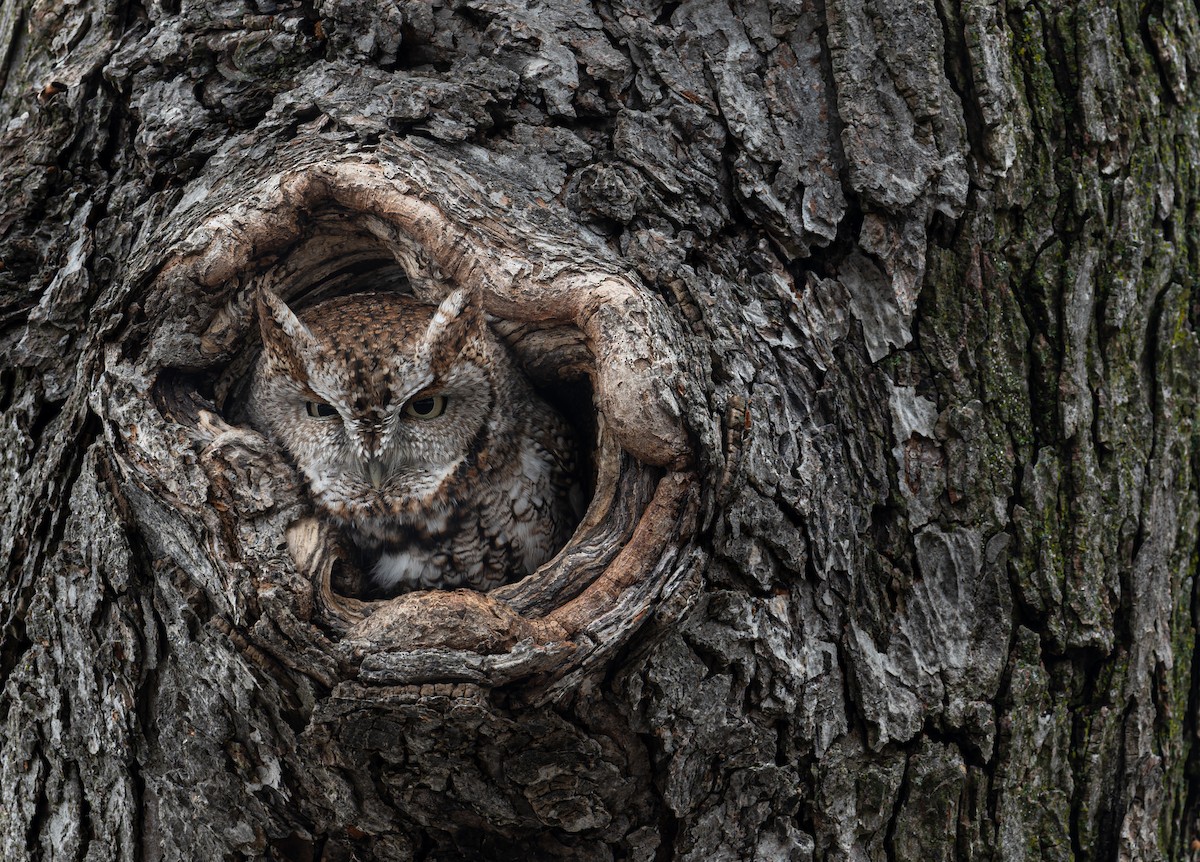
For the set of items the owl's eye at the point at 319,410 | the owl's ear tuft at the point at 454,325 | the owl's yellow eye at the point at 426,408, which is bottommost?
the owl's eye at the point at 319,410

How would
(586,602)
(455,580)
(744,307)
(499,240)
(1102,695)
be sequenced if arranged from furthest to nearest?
(455,580), (1102,695), (744,307), (499,240), (586,602)

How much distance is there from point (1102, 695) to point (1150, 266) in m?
0.95

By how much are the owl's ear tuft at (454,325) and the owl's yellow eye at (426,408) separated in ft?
0.59

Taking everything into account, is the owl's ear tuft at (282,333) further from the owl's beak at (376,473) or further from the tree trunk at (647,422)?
the owl's beak at (376,473)

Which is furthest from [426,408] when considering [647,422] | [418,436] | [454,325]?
[647,422]

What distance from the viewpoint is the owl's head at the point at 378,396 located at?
181 centimetres

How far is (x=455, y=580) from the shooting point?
2.07 metres

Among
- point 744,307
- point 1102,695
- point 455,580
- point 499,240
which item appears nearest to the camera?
point 499,240

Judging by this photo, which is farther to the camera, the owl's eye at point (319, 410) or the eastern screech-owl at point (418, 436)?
the owl's eye at point (319, 410)

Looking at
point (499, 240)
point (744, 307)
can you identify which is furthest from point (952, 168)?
point (499, 240)

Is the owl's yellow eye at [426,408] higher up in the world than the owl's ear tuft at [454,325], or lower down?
lower down

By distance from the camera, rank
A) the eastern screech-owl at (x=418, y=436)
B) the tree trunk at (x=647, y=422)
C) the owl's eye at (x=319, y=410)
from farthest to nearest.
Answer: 1. the owl's eye at (x=319, y=410)
2. the eastern screech-owl at (x=418, y=436)
3. the tree trunk at (x=647, y=422)

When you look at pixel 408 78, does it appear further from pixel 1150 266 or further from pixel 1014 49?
pixel 1150 266

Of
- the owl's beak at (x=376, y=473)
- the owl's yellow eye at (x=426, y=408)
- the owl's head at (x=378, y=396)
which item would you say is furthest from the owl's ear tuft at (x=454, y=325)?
the owl's beak at (x=376, y=473)
